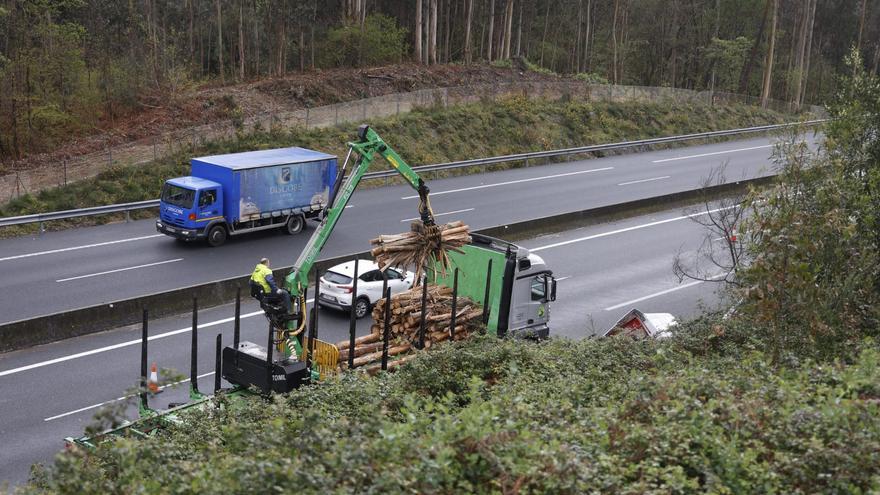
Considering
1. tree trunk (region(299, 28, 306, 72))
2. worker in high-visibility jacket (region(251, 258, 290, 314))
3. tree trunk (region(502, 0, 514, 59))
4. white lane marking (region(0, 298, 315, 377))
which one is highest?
tree trunk (region(502, 0, 514, 59))

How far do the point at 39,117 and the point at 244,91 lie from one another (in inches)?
391

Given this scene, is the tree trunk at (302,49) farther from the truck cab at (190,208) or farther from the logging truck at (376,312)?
the logging truck at (376,312)

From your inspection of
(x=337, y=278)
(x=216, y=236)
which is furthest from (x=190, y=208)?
(x=337, y=278)

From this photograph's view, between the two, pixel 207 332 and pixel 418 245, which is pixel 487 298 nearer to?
pixel 418 245

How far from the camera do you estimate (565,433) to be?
8.84 meters

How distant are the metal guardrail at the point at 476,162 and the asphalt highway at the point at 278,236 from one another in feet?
1.77

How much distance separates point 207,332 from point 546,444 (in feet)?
41.3

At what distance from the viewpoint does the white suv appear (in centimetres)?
2052

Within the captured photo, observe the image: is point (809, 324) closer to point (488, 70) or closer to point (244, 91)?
point (244, 91)

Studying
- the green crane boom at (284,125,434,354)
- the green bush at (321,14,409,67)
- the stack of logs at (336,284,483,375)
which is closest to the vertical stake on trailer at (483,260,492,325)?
the stack of logs at (336,284,483,375)

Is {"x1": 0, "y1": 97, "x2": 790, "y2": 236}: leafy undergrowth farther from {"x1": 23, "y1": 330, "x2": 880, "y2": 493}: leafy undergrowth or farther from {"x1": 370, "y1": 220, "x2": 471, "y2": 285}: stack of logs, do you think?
{"x1": 23, "y1": 330, "x2": 880, "y2": 493}: leafy undergrowth

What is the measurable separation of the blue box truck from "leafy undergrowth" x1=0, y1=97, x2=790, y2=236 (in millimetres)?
4262

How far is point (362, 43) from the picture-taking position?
50.3m

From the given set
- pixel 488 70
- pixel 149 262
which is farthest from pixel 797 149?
pixel 488 70
